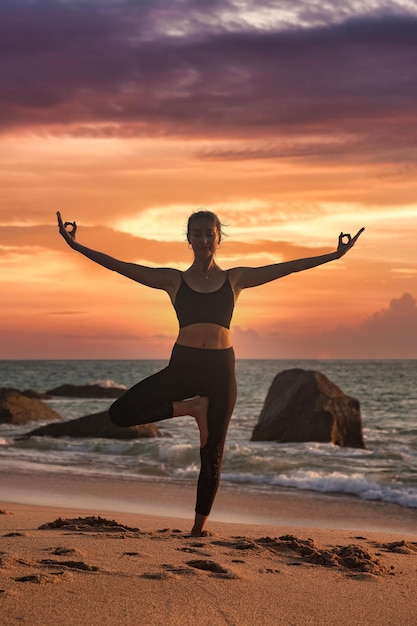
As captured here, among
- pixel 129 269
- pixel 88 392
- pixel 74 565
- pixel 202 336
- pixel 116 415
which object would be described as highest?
pixel 129 269

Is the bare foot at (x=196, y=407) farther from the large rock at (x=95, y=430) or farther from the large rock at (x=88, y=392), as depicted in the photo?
the large rock at (x=88, y=392)

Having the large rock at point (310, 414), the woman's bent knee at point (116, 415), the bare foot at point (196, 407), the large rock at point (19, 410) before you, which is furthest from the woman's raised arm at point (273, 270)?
the large rock at point (19, 410)

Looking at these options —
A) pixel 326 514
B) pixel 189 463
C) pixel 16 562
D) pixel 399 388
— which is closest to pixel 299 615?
pixel 16 562

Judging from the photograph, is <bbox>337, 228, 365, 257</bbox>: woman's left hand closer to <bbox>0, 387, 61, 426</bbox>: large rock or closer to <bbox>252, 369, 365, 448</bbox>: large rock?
<bbox>252, 369, 365, 448</bbox>: large rock

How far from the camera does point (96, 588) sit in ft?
17.9

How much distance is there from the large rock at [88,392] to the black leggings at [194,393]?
46.1m

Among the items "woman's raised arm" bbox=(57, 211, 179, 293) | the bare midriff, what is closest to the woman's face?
"woman's raised arm" bbox=(57, 211, 179, 293)

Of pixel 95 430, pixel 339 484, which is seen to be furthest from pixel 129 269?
pixel 95 430

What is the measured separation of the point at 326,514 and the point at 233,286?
5.80m

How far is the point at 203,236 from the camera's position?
737 centimetres

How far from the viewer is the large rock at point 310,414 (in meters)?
20.3

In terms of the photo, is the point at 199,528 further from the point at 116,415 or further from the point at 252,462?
the point at 252,462

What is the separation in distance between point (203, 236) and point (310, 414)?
45.0 feet

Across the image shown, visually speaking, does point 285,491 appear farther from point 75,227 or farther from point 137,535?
point 75,227
